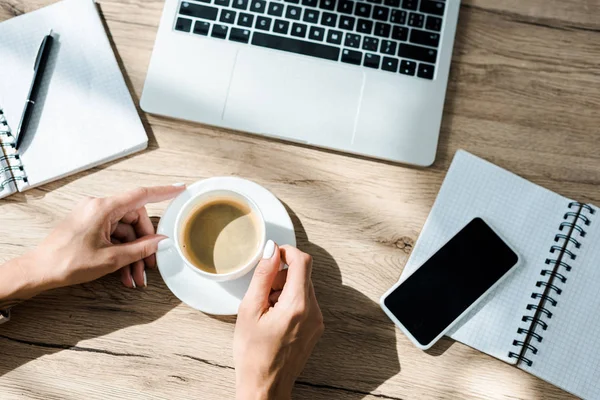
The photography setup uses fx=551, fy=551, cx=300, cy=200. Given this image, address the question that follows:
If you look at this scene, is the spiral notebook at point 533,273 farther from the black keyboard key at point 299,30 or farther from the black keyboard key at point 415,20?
the black keyboard key at point 299,30

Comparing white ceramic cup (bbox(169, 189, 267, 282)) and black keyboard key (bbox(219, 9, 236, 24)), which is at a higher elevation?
black keyboard key (bbox(219, 9, 236, 24))

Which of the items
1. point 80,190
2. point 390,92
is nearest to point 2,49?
point 80,190

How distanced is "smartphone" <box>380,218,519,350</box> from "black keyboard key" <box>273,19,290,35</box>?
1.60 feet

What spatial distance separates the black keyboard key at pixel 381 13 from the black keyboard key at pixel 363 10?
0.04 ft

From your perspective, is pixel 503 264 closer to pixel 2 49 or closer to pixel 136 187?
pixel 136 187

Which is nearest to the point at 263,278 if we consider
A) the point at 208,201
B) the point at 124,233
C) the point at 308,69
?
the point at 208,201

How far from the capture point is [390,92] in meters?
1.01

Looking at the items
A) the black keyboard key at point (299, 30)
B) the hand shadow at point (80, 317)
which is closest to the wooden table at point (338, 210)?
the hand shadow at point (80, 317)

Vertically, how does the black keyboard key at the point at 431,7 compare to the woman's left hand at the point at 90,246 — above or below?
above

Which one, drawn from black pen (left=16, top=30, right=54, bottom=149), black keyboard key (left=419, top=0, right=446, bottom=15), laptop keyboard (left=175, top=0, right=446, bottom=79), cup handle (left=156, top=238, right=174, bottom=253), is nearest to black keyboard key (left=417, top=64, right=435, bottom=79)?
laptop keyboard (left=175, top=0, right=446, bottom=79)

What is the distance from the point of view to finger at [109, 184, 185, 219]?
3.01 ft

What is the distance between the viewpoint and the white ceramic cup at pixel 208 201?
853 millimetres

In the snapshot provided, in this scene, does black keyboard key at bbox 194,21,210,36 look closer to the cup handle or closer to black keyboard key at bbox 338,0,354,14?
black keyboard key at bbox 338,0,354,14

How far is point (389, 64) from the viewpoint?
3.33 feet
